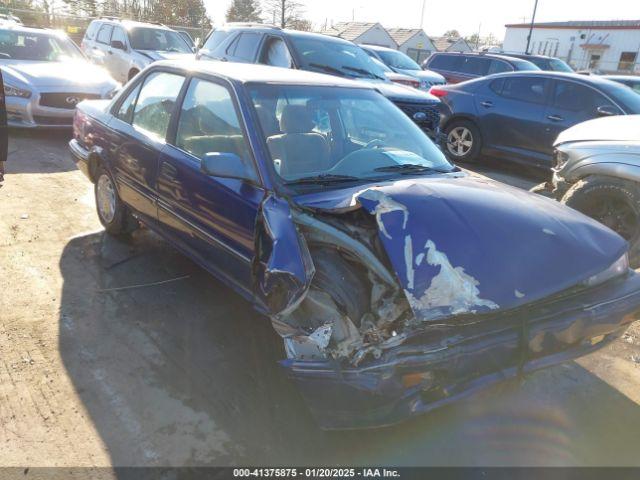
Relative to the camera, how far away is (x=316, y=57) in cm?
807

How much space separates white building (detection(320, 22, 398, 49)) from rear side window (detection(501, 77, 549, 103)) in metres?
38.5

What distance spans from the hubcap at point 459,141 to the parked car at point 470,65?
14.7 feet

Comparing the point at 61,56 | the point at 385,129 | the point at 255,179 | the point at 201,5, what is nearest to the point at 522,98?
the point at 385,129

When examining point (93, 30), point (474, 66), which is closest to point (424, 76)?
point (474, 66)

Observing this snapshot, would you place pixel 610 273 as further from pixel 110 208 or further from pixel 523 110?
pixel 523 110

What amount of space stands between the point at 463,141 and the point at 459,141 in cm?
8

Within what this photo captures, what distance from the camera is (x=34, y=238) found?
15.3ft

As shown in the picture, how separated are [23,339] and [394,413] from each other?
2.47 m

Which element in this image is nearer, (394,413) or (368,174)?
(394,413)

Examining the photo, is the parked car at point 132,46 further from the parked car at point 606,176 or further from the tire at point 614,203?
the tire at point 614,203

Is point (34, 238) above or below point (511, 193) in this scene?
below

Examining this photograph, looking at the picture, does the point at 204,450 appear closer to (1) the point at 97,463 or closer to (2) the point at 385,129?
(1) the point at 97,463

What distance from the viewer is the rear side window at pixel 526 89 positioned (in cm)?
810

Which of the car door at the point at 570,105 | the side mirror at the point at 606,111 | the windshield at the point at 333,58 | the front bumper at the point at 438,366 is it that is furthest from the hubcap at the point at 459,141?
the front bumper at the point at 438,366
